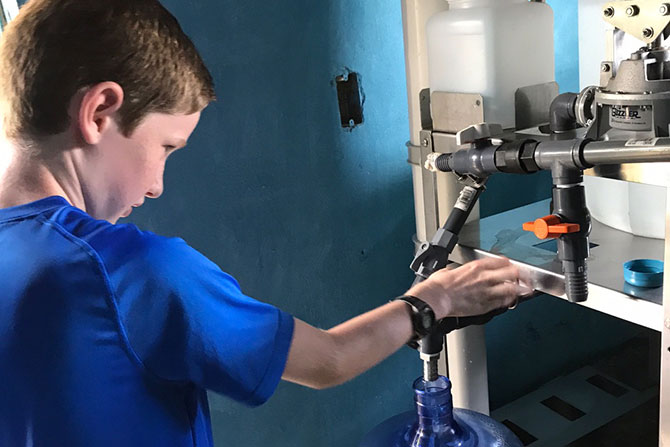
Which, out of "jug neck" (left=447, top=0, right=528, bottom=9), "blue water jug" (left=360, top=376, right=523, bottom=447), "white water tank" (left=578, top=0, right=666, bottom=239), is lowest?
"blue water jug" (left=360, top=376, right=523, bottom=447)

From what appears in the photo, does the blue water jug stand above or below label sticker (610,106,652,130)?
below

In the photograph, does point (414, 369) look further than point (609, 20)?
Yes

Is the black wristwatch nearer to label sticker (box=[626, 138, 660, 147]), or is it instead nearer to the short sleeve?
the short sleeve

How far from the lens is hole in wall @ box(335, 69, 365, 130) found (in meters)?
1.30

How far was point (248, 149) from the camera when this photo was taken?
48.6 inches

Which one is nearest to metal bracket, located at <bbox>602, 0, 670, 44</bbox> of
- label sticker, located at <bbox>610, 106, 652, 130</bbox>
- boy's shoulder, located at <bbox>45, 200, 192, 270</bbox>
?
label sticker, located at <bbox>610, 106, 652, 130</bbox>

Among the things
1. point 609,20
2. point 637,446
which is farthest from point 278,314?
point 637,446

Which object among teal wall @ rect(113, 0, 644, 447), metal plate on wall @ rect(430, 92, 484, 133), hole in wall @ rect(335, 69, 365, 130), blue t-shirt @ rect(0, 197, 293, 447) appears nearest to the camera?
blue t-shirt @ rect(0, 197, 293, 447)

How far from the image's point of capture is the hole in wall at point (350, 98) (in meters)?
1.30

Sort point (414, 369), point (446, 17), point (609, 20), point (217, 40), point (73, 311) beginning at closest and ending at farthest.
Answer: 1. point (73, 311)
2. point (609, 20)
3. point (446, 17)
4. point (217, 40)
5. point (414, 369)

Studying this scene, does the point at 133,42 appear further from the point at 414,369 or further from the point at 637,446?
the point at 637,446

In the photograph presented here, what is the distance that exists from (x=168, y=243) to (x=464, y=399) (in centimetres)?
75

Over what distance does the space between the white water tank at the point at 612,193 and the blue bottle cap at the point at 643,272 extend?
0.13m

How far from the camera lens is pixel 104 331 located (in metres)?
0.65
